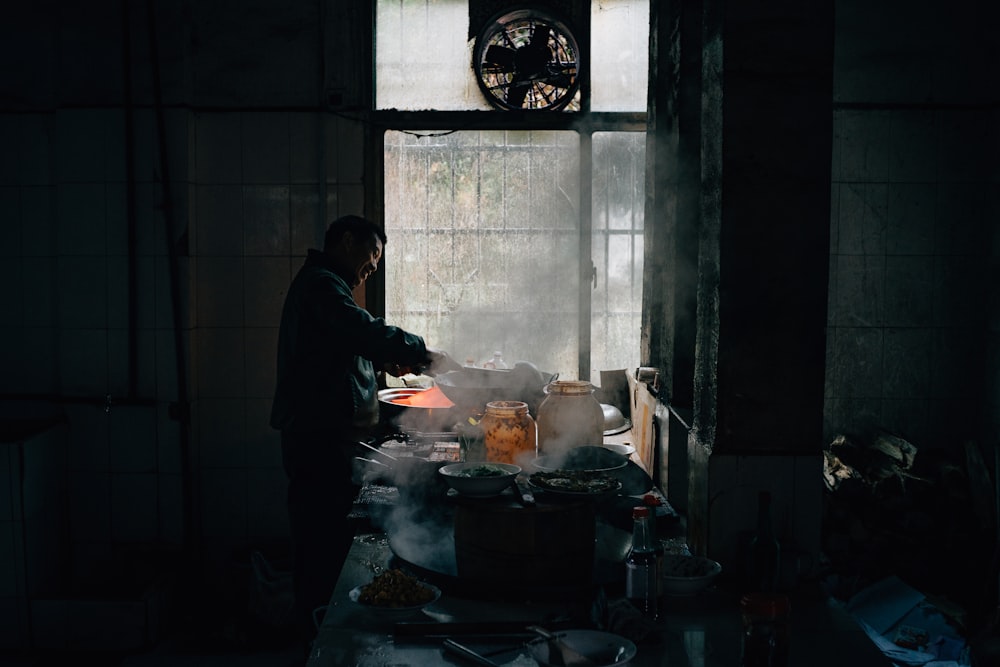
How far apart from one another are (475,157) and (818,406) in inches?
121

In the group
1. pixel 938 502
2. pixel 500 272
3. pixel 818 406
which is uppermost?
pixel 500 272

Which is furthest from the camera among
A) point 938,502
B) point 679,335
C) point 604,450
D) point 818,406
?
point 938,502

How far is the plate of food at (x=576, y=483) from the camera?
2548 mm

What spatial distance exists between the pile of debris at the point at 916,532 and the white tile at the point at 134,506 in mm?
3818

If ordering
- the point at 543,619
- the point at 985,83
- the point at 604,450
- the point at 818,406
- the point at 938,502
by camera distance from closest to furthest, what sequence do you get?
1. the point at 543,619
2. the point at 818,406
3. the point at 604,450
4. the point at 938,502
5. the point at 985,83

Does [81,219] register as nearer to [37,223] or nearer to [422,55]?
[37,223]

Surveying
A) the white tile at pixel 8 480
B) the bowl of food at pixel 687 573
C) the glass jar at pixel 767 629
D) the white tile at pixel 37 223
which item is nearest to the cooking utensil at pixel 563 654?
the glass jar at pixel 767 629

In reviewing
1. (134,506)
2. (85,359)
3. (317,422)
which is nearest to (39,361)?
(85,359)

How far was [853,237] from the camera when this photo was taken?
4.87 m

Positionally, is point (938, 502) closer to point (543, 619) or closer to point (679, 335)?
point (679, 335)

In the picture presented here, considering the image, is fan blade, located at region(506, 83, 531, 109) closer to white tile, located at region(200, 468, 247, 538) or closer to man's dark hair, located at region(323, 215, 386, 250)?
man's dark hair, located at region(323, 215, 386, 250)

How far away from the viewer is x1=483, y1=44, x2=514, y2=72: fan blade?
16.8 feet

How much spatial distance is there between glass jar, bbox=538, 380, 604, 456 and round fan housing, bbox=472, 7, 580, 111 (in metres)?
2.21

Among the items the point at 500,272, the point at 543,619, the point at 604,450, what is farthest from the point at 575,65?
the point at 543,619
